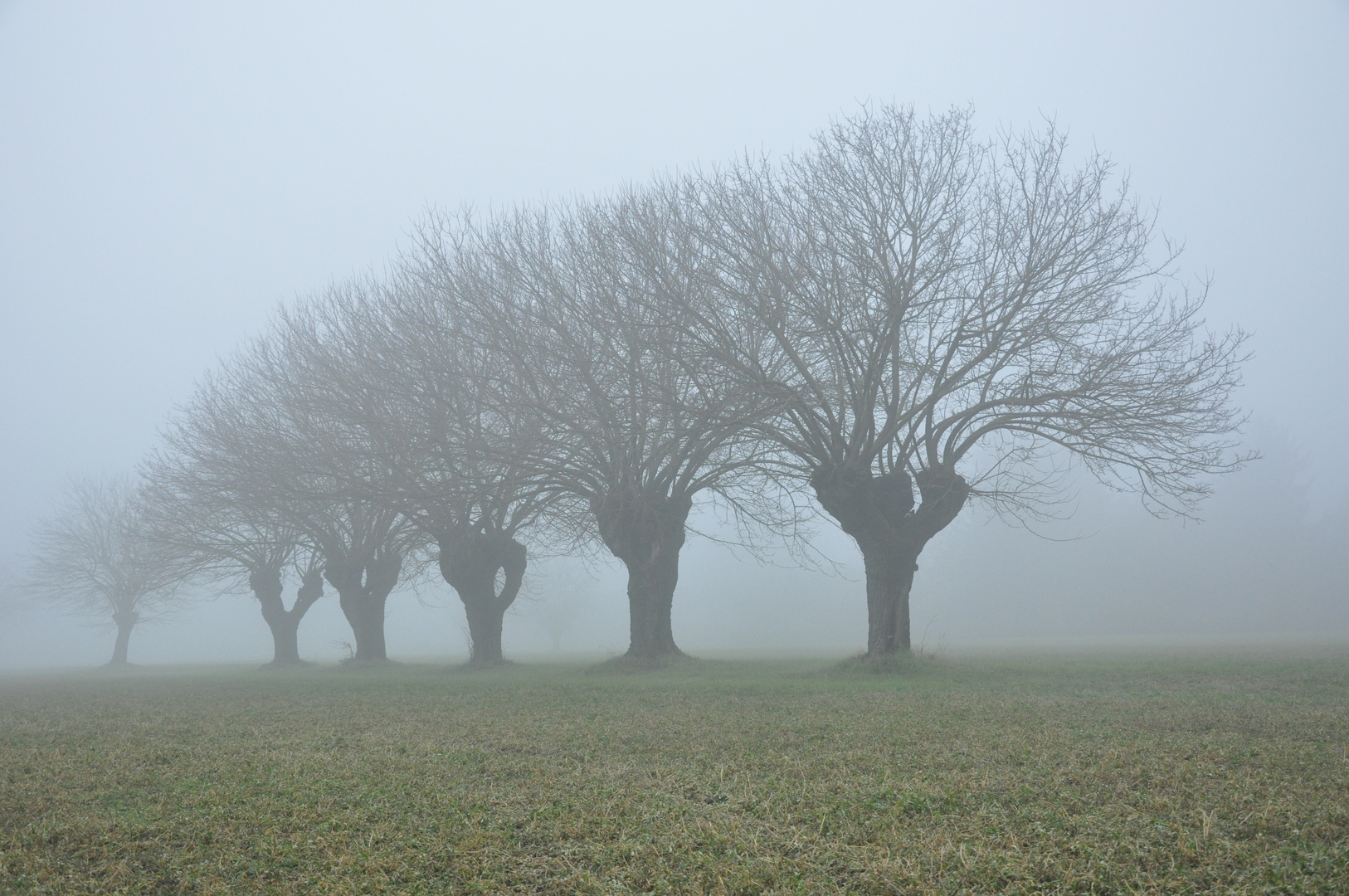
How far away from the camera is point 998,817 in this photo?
173 inches

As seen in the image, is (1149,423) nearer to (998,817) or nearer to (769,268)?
(769,268)

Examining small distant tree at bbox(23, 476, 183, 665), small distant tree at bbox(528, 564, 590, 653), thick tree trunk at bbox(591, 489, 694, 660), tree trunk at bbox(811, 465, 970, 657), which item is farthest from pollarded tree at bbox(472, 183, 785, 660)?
small distant tree at bbox(528, 564, 590, 653)

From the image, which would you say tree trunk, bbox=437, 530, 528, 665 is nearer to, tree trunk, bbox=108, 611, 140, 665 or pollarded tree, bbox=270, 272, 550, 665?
pollarded tree, bbox=270, 272, 550, 665

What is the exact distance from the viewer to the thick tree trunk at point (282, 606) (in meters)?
32.4

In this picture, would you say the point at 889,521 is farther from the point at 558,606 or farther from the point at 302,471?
the point at 558,606

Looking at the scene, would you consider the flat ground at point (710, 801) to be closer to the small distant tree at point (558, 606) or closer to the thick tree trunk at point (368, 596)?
the thick tree trunk at point (368, 596)

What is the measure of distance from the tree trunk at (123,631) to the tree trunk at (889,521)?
140ft

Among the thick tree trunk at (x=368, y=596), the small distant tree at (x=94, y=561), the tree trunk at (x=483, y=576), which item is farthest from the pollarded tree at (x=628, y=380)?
the small distant tree at (x=94, y=561)

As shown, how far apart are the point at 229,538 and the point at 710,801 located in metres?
28.5

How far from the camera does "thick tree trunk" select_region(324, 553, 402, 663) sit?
94.3 ft

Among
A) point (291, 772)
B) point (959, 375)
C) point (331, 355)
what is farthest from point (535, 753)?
point (331, 355)

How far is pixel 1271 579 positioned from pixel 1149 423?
5255cm

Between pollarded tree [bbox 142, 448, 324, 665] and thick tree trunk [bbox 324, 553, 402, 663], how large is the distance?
1712 millimetres

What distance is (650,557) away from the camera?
19.6m
